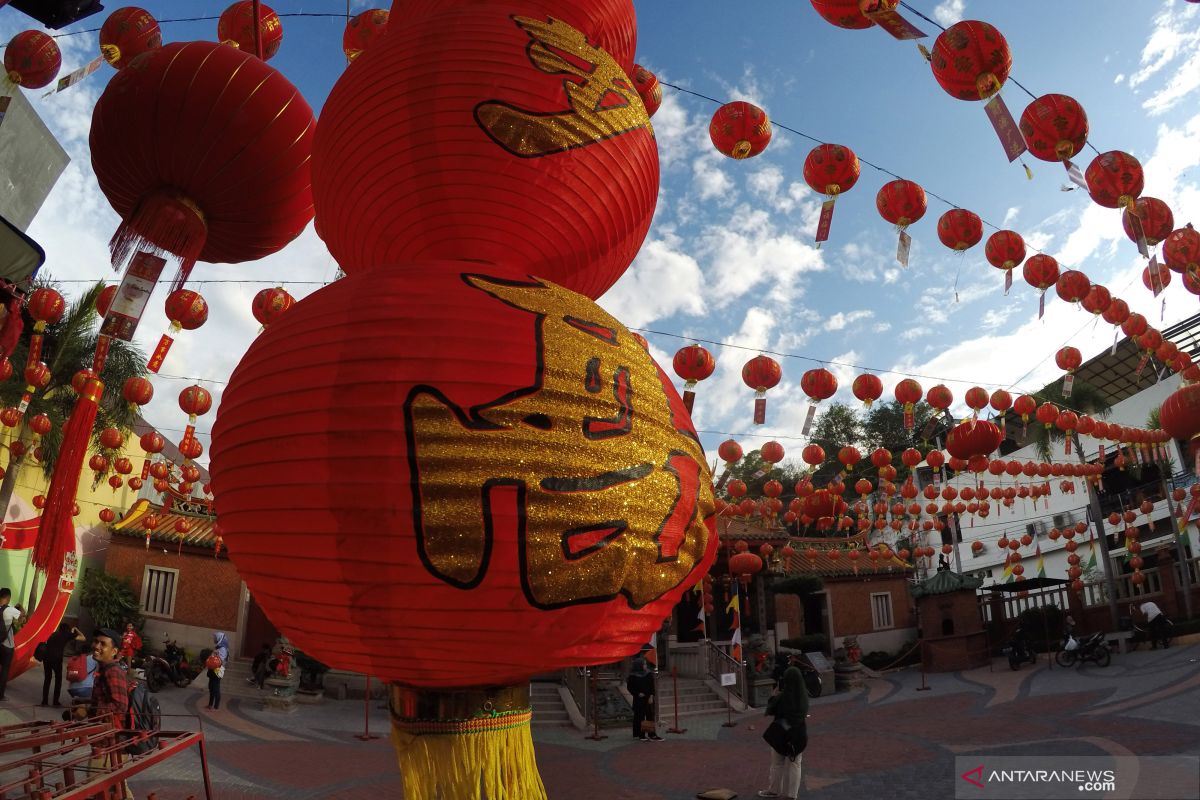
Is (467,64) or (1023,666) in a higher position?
(467,64)

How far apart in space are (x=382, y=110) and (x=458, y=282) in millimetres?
863

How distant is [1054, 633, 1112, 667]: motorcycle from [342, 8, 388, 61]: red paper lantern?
66.3 ft

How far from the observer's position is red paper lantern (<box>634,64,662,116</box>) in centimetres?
448

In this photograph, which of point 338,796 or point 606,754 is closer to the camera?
point 338,796

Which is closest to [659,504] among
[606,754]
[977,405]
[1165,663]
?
[606,754]

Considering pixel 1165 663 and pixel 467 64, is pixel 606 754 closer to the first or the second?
pixel 467 64

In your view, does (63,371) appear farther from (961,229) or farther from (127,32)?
(961,229)

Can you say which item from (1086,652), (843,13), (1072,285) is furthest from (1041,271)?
(1086,652)

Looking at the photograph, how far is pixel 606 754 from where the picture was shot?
10945mm

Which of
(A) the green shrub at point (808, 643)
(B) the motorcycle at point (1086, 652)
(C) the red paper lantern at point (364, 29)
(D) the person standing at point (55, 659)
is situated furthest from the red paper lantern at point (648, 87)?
(A) the green shrub at point (808, 643)

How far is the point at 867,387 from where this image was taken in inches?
530

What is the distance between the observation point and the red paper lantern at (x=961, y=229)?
771cm

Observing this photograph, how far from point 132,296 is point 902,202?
6.83 m

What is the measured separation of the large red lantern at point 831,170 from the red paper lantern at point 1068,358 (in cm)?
726
